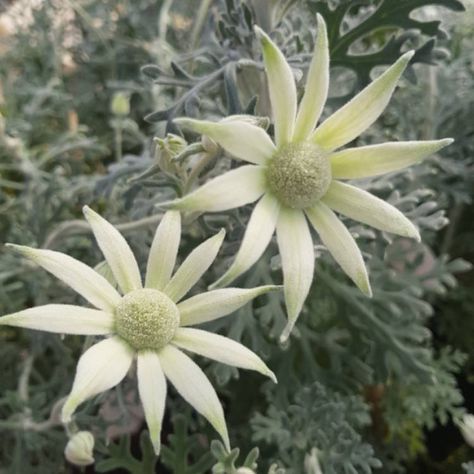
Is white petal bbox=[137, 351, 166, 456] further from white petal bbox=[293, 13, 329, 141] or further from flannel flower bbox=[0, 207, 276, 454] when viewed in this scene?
white petal bbox=[293, 13, 329, 141]

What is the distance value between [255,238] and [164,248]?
6cm

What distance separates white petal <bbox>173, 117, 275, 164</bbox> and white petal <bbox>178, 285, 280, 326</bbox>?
0.24 ft

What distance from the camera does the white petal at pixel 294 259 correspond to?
39cm

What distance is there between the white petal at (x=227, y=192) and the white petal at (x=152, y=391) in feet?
0.29

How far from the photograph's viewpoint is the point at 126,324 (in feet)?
1.30

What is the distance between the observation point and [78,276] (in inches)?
15.6

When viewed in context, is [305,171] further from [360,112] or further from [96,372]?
[96,372]

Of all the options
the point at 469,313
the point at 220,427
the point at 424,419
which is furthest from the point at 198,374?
the point at 469,313

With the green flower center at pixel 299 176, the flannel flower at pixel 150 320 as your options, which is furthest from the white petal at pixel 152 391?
the green flower center at pixel 299 176

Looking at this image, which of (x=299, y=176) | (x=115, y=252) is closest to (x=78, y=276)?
(x=115, y=252)

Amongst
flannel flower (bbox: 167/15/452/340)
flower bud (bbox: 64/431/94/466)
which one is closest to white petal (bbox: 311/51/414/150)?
flannel flower (bbox: 167/15/452/340)

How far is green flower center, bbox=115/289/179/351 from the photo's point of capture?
39 centimetres

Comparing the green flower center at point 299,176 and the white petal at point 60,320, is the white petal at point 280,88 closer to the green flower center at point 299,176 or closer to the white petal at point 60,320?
the green flower center at point 299,176

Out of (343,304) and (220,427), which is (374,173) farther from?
(343,304)
